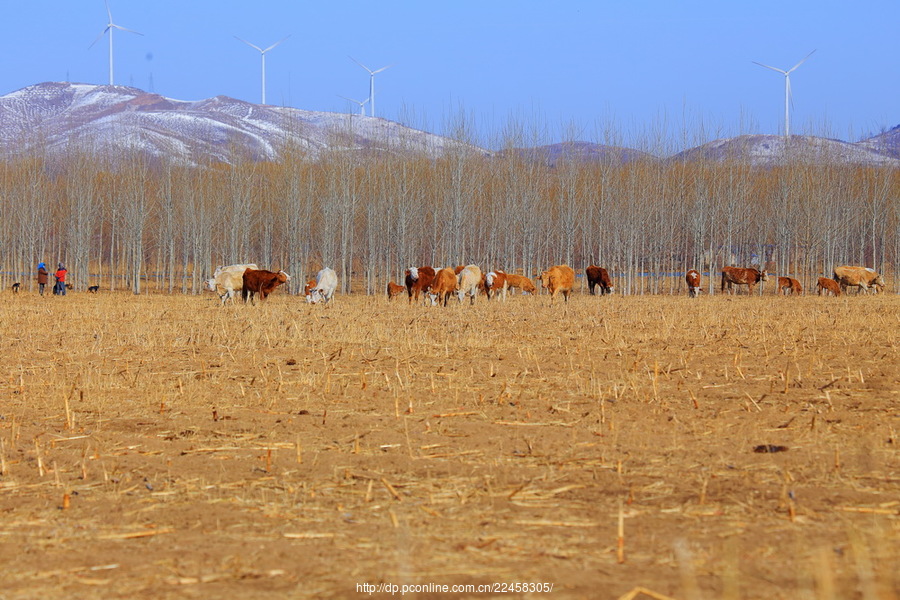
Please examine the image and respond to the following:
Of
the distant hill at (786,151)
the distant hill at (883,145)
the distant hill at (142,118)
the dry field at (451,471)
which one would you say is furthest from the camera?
the distant hill at (142,118)

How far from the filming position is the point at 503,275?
29969 mm

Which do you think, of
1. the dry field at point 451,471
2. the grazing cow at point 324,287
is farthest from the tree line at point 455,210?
the dry field at point 451,471

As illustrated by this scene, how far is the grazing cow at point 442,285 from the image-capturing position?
2492 cm

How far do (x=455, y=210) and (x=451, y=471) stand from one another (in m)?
39.6

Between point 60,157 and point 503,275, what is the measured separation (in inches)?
1560

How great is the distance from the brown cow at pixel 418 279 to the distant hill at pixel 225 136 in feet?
68.6

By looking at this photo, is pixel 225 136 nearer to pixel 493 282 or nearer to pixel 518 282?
pixel 518 282

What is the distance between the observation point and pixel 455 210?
149 feet

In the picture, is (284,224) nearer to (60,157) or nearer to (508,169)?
(508,169)

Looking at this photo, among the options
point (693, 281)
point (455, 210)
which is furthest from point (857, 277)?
point (455, 210)

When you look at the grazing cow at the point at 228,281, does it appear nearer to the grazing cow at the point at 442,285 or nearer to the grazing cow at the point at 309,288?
the grazing cow at the point at 309,288

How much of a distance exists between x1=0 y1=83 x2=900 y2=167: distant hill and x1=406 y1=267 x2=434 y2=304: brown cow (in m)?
20.9

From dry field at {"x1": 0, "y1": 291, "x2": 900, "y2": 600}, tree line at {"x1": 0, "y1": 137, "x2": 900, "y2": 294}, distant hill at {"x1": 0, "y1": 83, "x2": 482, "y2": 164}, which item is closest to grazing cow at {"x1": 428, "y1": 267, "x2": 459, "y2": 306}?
dry field at {"x1": 0, "y1": 291, "x2": 900, "y2": 600}

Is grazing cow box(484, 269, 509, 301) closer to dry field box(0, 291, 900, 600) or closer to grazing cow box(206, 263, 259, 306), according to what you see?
grazing cow box(206, 263, 259, 306)
